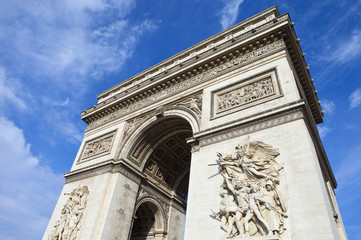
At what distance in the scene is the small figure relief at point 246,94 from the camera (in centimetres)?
1003

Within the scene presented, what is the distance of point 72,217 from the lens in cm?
1205

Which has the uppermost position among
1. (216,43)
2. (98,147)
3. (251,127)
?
(216,43)

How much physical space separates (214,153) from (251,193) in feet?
7.55

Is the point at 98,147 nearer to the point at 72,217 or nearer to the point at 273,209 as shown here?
the point at 72,217

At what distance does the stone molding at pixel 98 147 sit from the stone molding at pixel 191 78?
1.20 metres

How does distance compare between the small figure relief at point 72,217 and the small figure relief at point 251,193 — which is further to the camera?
the small figure relief at point 72,217

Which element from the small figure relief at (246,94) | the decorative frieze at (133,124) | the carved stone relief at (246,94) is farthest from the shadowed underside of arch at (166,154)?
the small figure relief at (246,94)

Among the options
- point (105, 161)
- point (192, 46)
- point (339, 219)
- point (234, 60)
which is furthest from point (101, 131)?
point (339, 219)

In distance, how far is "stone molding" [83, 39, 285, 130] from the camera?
446 inches

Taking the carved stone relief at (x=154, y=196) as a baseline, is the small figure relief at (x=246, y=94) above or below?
above

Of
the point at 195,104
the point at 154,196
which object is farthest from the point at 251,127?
the point at 154,196

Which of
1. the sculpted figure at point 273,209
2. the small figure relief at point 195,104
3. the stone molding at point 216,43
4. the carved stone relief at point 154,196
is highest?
the stone molding at point 216,43

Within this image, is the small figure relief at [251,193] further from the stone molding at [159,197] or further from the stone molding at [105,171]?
the stone molding at [159,197]

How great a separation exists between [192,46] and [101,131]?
23.9 ft
